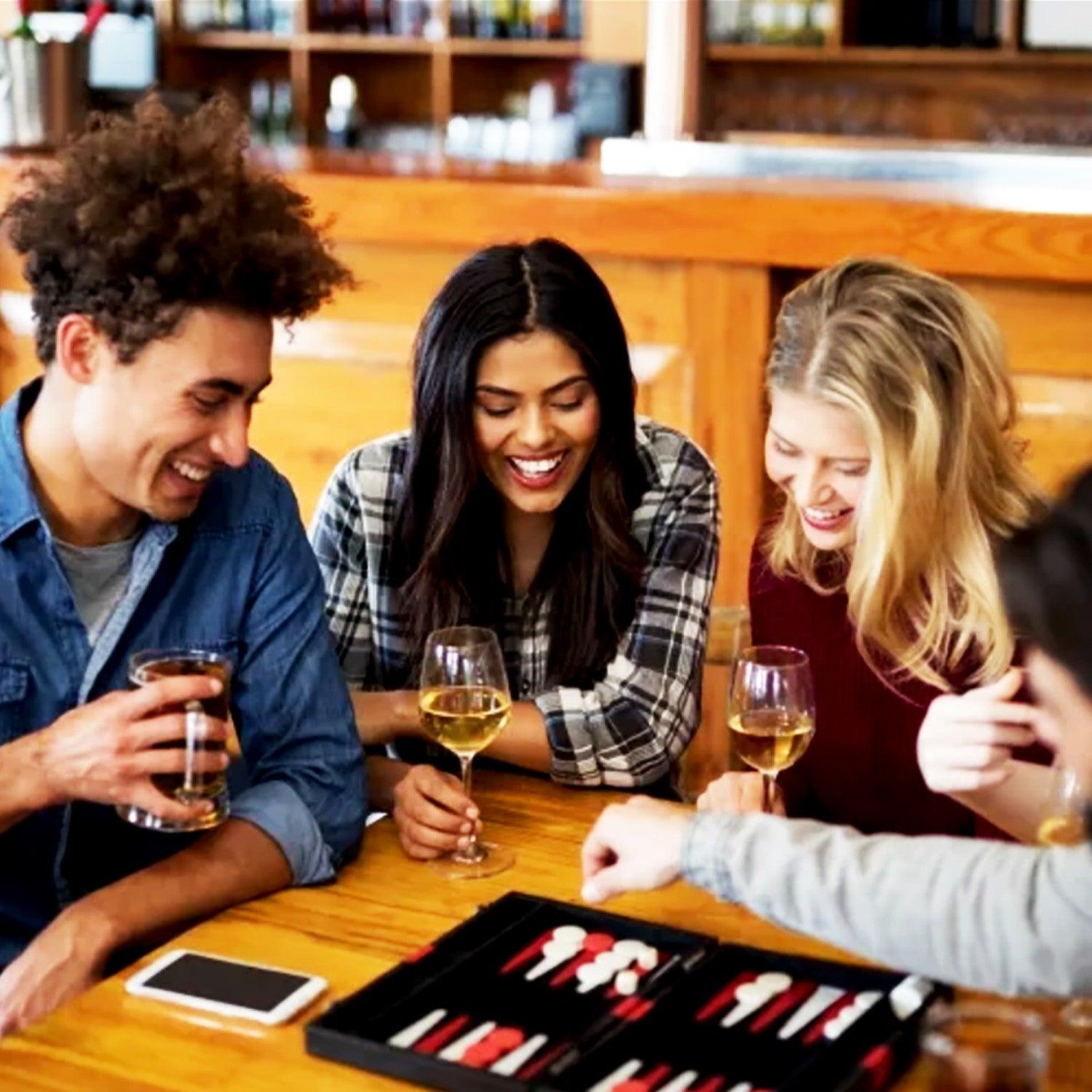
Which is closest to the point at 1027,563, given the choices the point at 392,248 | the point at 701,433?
the point at 701,433

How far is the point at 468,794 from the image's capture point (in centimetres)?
193

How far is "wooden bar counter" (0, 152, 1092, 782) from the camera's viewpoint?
2.93 m

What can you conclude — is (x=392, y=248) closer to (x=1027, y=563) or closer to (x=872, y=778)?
(x=872, y=778)

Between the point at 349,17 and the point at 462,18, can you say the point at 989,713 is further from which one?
the point at 349,17

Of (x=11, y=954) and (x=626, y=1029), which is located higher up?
(x=626, y=1029)

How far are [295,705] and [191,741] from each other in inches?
12.5

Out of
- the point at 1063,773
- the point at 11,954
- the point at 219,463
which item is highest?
the point at 219,463

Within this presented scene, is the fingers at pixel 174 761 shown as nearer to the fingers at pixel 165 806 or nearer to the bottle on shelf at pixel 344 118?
the fingers at pixel 165 806

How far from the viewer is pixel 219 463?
1910 mm

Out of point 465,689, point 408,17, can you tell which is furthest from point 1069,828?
point 408,17

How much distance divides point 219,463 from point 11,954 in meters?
0.53

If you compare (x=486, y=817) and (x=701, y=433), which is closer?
(x=486, y=817)

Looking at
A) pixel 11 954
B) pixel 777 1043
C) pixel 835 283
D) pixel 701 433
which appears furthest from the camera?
pixel 701 433

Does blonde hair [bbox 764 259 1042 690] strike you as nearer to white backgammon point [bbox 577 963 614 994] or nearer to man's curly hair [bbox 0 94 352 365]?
man's curly hair [bbox 0 94 352 365]
